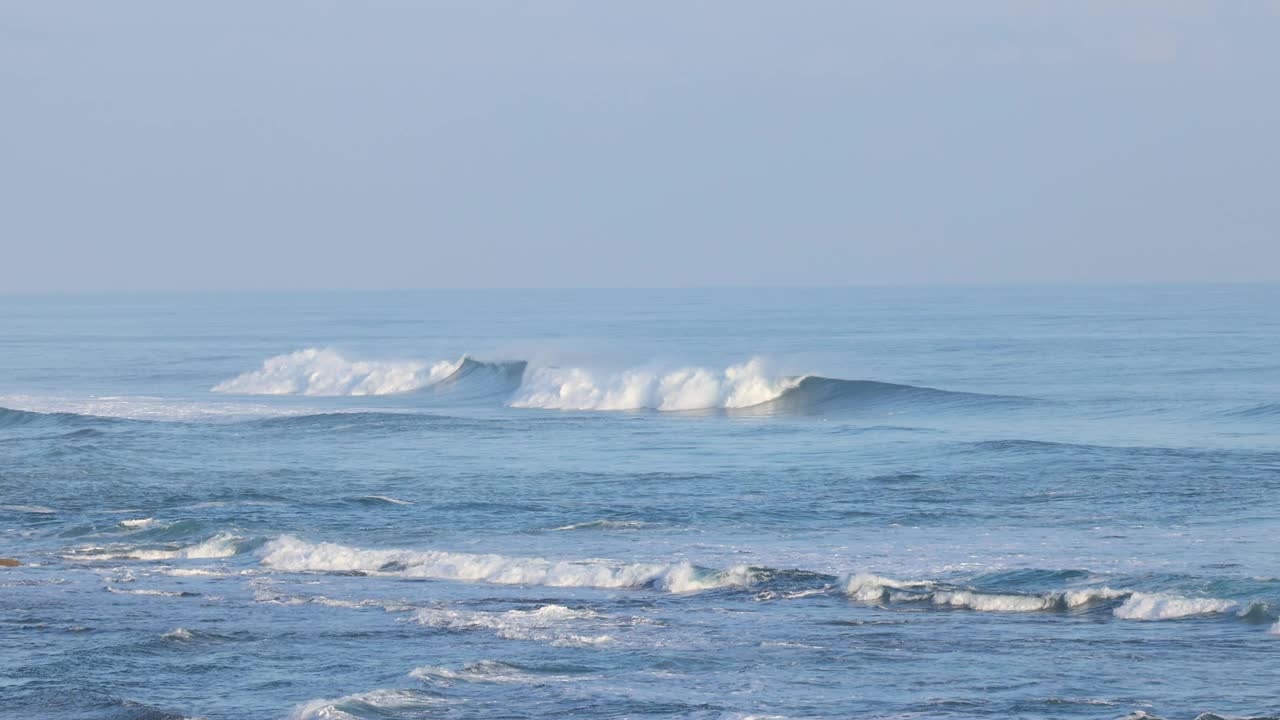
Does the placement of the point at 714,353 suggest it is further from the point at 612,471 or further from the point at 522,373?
the point at 612,471

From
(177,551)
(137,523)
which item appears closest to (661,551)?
(177,551)

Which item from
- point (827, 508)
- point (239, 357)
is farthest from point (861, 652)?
point (239, 357)

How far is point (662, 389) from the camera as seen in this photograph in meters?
44.9

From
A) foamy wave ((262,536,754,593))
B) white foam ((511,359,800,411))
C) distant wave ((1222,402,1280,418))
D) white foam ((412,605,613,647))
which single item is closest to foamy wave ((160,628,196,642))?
white foam ((412,605,613,647))

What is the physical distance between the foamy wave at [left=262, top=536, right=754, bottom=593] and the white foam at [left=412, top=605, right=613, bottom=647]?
161 centimetres

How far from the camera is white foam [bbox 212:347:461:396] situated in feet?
176

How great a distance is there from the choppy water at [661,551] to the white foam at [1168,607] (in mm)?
60

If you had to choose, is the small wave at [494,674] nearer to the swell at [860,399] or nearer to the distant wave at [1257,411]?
the distant wave at [1257,411]

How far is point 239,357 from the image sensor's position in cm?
6788

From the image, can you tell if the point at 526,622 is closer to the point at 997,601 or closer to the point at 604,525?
the point at 997,601

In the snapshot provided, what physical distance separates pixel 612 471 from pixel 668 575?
34.1 ft

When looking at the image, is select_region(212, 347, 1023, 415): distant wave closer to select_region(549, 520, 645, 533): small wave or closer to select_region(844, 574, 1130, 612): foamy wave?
select_region(549, 520, 645, 533): small wave

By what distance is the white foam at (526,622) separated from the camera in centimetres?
1455

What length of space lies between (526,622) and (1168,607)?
20.9 ft
